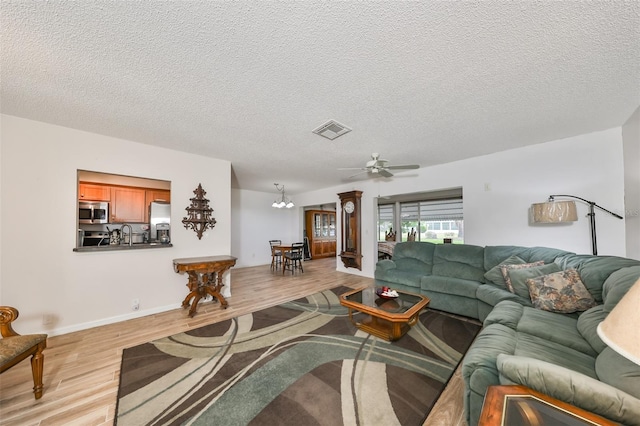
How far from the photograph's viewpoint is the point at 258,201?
719 cm

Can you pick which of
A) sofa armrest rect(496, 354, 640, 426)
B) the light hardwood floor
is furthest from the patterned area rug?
sofa armrest rect(496, 354, 640, 426)

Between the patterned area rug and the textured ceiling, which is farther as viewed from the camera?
the patterned area rug

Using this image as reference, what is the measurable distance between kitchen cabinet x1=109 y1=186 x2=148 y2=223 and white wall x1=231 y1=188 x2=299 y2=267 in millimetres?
2127

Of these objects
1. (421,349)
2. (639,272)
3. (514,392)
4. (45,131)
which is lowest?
(421,349)

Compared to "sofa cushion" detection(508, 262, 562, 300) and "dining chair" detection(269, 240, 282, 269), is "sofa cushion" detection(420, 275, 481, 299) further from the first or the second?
"dining chair" detection(269, 240, 282, 269)

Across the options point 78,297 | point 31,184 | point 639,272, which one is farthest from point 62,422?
point 639,272

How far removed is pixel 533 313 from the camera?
2082mm

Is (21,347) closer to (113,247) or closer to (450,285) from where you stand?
(113,247)

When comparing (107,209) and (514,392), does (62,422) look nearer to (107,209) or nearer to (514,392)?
(514,392)

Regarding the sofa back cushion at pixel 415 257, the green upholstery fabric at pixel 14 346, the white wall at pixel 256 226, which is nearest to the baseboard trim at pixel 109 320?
the green upholstery fabric at pixel 14 346

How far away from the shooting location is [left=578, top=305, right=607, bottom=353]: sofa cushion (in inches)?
58.0

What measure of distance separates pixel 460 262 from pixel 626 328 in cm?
335

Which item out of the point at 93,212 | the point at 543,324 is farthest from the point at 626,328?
the point at 93,212

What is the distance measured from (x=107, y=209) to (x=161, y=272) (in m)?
2.73
